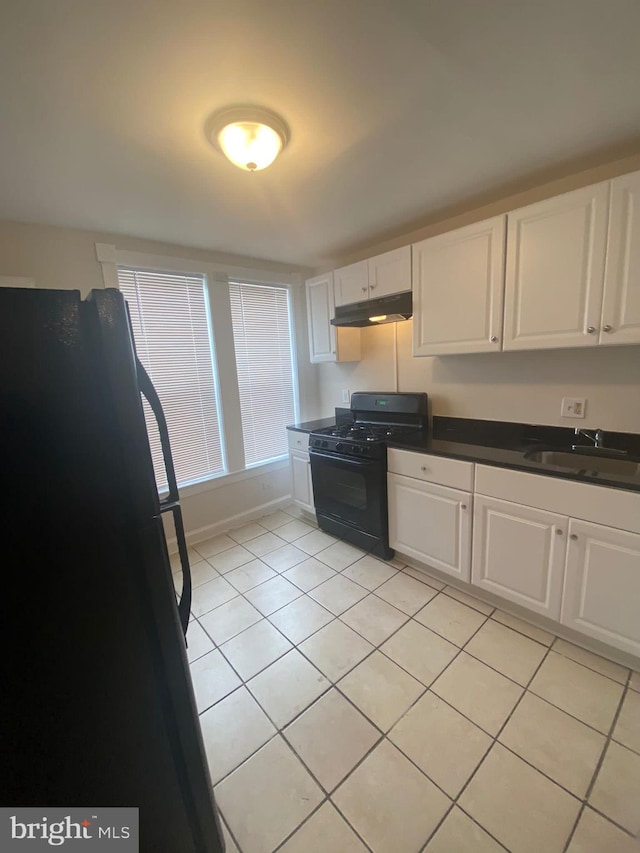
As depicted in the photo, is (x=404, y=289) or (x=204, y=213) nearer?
(x=204, y=213)

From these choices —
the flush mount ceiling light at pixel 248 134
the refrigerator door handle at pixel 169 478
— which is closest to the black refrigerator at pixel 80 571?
the refrigerator door handle at pixel 169 478

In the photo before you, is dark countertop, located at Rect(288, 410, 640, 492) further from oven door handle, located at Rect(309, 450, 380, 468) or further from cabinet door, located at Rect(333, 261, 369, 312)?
cabinet door, located at Rect(333, 261, 369, 312)

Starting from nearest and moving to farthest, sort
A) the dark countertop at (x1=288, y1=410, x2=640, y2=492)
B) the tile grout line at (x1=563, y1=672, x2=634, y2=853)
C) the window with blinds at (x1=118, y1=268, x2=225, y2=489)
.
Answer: the tile grout line at (x1=563, y1=672, x2=634, y2=853), the dark countertop at (x1=288, y1=410, x2=640, y2=492), the window with blinds at (x1=118, y1=268, x2=225, y2=489)

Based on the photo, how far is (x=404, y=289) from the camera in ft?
7.84

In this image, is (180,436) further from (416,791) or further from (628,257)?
(628,257)

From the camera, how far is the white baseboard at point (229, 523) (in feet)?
9.73

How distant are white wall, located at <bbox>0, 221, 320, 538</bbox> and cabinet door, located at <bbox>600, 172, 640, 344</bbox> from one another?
2.51 m

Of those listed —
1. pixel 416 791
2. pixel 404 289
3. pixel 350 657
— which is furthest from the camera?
pixel 404 289

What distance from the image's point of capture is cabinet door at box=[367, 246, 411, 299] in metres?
2.35

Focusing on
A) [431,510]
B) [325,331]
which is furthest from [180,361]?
[431,510]

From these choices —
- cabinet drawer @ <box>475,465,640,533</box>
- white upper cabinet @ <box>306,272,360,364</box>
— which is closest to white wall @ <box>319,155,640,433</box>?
white upper cabinet @ <box>306,272,360,364</box>

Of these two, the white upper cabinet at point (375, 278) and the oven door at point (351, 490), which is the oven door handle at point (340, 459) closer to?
the oven door at point (351, 490)

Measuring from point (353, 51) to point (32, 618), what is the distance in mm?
1773

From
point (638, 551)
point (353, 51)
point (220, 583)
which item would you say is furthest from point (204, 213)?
point (638, 551)
